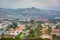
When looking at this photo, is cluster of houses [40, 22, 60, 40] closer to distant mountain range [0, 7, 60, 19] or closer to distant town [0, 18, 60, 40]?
distant town [0, 18, 60, 40]

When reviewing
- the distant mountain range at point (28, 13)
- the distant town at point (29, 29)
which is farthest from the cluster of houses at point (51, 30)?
the distant mountain range at point (28, 13)

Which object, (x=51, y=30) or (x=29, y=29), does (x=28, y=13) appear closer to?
(x=29, y=29)

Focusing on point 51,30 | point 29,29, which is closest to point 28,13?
point 29,29

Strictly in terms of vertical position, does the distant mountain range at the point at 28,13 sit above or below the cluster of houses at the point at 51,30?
above

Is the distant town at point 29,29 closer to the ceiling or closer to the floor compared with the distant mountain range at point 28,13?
closer to the floor

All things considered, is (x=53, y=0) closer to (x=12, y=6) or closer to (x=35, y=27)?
(x=35, y=27)

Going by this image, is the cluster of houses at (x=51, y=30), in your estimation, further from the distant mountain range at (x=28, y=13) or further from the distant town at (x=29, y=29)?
the distant mountain range at (x=28, y=13)

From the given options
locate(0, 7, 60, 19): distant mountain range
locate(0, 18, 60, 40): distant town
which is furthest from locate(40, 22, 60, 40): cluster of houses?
locate(0, 7, 60, 19): distant mountain range

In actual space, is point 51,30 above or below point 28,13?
below
